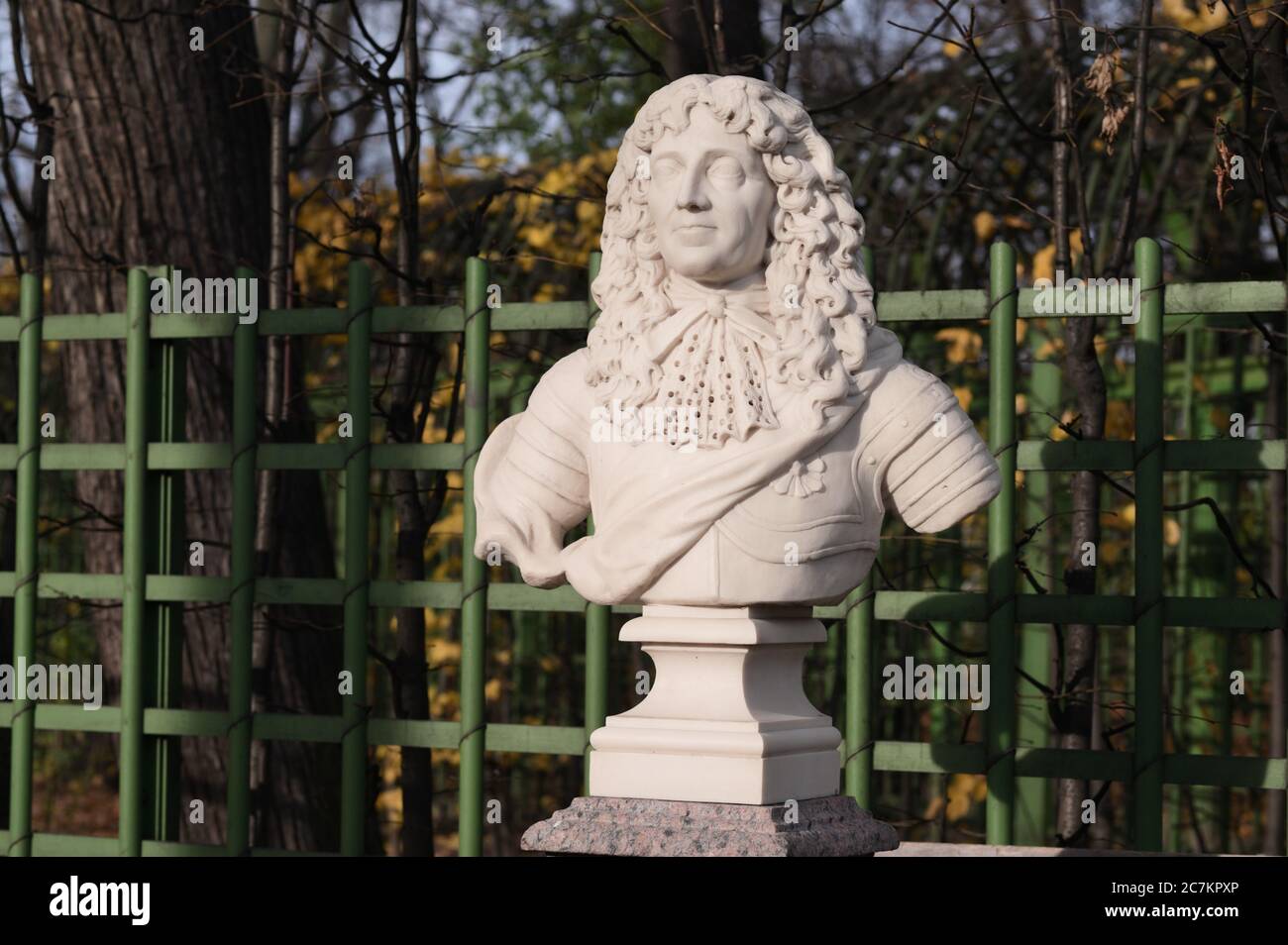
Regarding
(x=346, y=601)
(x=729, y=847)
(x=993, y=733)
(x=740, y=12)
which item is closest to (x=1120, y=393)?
(x=740, y=12)

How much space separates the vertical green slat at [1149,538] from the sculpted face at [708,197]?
1021 millimetres

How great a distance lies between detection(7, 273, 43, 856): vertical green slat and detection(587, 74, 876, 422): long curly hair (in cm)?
202

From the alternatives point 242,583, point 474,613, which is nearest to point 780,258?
point 474,613

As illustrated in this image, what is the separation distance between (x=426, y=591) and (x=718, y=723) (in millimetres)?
1333

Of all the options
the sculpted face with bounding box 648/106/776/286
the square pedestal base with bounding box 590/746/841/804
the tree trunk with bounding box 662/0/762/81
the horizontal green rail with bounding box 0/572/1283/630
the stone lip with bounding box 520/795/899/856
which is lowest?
the stone lip with bounding box 520/795/899/856

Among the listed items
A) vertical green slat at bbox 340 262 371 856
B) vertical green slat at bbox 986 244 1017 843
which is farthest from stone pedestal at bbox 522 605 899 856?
vertical green slat at bbox 340 262 371 856

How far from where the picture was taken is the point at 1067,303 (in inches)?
162

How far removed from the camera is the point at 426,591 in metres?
4.59

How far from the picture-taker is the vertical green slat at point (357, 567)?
4559 mm

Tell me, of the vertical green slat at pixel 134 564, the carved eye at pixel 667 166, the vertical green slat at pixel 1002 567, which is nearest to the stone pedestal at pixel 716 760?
the vertical green slat at pixel 1002 567

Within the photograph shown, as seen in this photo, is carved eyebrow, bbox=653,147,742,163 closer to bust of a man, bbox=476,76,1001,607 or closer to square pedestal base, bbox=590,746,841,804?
bust of a man, bbox=476,76,1001,607

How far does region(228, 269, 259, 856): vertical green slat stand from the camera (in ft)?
15.3

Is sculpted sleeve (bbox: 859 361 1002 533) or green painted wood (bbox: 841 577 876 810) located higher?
sculpted sleeve (bbox: 859 361 1002 533)

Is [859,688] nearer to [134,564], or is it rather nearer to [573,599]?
[573,599]
